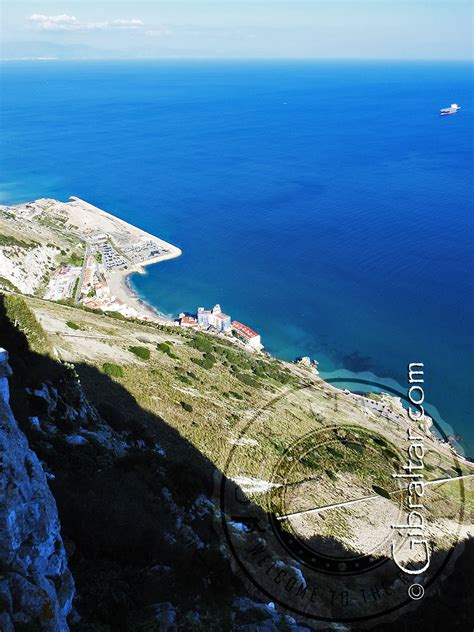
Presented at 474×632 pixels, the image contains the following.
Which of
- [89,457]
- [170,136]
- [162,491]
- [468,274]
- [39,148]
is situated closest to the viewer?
[89,457]

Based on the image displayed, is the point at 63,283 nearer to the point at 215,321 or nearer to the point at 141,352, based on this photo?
the point at 215,321

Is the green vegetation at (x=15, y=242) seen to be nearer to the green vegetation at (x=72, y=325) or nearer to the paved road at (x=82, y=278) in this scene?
the paved road at (x=82, y=278)

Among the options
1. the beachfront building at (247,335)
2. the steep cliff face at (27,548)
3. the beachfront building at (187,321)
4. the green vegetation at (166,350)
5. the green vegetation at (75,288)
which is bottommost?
the beachfront building at (247,335)

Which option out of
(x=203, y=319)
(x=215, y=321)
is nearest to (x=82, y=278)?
(x=203, y=319)

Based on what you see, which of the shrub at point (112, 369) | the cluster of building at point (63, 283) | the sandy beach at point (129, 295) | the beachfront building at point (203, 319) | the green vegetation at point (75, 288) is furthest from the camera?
the sandy beach at point (129, 295)

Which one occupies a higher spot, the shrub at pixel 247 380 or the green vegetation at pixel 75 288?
the shrub at pixel 247 380

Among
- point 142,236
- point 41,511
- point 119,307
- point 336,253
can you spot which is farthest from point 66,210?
point 41,511

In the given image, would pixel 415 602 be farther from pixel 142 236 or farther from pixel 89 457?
pixel 142 236

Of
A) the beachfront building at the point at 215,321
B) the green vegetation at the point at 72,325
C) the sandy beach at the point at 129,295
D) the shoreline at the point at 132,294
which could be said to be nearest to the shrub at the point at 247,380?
the green vegetation at the point at 72,325
